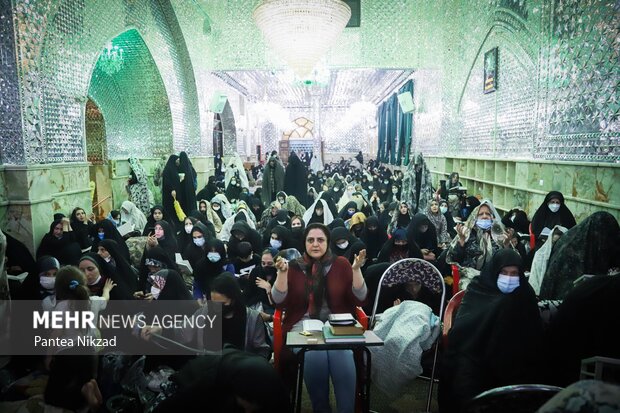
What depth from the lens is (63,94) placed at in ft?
17.2

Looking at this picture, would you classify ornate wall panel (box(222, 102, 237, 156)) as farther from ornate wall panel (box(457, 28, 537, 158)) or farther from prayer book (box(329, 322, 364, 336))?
prayer book (box(329, 322, 364, 336))

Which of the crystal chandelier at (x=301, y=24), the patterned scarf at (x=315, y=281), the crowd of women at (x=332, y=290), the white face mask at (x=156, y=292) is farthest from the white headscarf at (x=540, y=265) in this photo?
the crystal chandelier at (x=301, y=24)

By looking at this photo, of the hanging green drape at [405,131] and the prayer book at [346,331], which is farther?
the hanging green drape at [405,131]

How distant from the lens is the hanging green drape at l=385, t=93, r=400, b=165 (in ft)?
46.9

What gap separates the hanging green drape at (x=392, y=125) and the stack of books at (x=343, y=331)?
12355 millimetres

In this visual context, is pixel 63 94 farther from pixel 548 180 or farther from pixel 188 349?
pixel 548 180

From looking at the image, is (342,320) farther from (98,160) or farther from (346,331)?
(98,160)

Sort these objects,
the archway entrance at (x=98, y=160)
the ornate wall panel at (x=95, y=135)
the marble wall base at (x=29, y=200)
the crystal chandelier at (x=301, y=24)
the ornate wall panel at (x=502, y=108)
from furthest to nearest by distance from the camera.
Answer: the ornate wall panel at (x=95, y=135), the archway entrance at (x=98, y=160), the ornate wall panel at (x=502, y=108), the crystal chandelier at (x=301, y=24), the marble wall base at (x=29, y=200)

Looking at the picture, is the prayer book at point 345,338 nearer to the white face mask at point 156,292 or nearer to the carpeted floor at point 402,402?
the carpeted floor at point 402,402

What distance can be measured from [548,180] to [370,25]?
572cm

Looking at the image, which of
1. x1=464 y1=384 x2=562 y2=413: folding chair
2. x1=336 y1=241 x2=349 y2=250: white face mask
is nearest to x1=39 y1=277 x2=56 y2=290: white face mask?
x1=336 y1=241 x2=349 y2=250: white face mask

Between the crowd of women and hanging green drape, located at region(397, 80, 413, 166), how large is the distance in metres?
6.94

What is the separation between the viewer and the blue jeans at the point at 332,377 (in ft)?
7.49

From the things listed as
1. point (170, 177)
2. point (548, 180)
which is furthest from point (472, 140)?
Answer: point (170, 177)
